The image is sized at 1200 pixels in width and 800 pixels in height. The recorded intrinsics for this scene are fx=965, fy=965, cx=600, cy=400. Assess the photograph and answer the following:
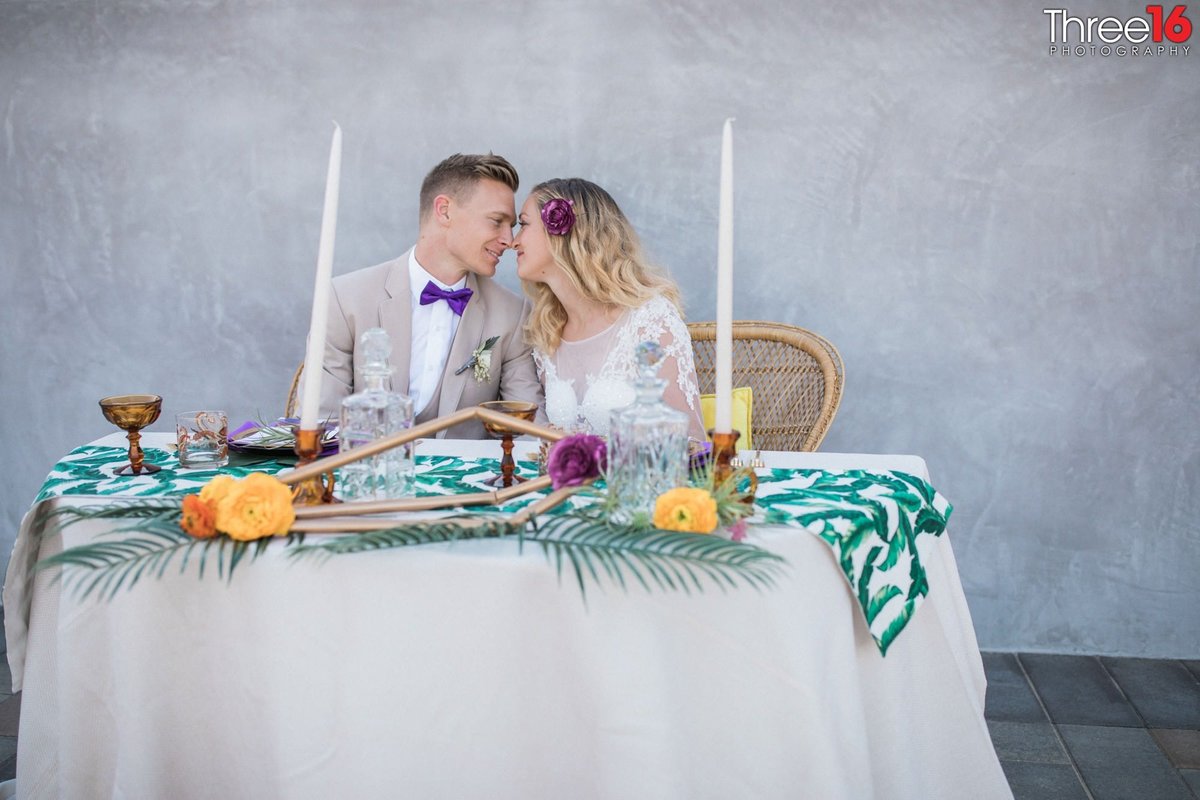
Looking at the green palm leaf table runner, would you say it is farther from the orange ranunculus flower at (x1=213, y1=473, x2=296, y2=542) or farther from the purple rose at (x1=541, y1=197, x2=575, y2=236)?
the purple rose at (x1=541, y1=197, x2=575, y2=236)

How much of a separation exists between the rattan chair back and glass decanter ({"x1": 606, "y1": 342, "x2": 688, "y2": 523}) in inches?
53.3

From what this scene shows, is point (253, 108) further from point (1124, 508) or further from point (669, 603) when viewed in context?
point (1124, 508)

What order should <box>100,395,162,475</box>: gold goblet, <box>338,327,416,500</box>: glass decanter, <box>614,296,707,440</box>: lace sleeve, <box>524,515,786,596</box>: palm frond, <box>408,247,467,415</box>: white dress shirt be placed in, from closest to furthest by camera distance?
<box>524,515,786,596</box>: palm frond, <box>338,327,416,500</box>: glass decanter, <box>100,395,162,475</box>: gold goblet, <box>614,296,707,440</box>: lace sleeve, <box>408,247,467,415</box>: white dress shirt

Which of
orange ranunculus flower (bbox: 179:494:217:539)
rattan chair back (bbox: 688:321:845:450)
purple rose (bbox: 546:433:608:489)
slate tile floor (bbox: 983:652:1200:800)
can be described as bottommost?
slate tile floor (bbox: 983:652:1200:800)

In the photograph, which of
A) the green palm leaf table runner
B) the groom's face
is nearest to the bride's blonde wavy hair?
the groom's face

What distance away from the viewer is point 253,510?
1.43 metres

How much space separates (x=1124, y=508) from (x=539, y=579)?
2.48 m

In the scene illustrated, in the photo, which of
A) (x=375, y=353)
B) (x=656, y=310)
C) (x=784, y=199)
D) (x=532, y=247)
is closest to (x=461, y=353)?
(x=532, y=247)

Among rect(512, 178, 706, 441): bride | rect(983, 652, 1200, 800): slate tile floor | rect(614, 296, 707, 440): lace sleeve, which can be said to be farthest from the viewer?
rect(512, 178, 706, 441): bride

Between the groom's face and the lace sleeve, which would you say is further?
the groom's face

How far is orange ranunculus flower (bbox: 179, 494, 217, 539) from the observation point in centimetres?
142

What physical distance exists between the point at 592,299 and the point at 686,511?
162cm

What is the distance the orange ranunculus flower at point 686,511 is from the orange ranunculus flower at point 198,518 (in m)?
0.66

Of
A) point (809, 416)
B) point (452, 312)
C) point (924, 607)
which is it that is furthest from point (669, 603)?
point (452, 312)
